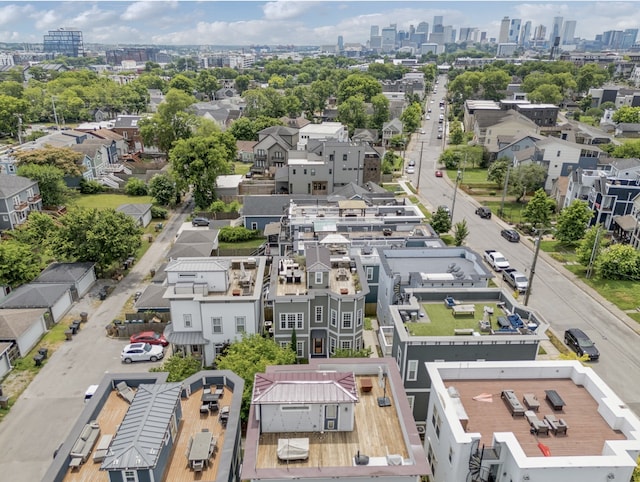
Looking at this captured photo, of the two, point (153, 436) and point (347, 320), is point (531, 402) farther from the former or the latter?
point (153, 436)

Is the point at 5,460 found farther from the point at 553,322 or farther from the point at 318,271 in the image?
the point at 553,322

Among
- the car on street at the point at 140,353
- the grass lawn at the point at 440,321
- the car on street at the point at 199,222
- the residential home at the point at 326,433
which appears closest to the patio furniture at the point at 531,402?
the residential home at the point at 326,433

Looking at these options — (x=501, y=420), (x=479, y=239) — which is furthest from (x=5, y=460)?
(x=479, y=239)

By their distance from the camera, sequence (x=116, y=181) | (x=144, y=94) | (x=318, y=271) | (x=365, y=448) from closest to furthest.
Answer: (x=365, y=448), (x=318, y=271), (x=116, y=181), (x=144, y=94)

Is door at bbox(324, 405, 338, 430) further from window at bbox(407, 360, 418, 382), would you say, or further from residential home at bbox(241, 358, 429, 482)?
window at bbox(407, 360, 418, 382)

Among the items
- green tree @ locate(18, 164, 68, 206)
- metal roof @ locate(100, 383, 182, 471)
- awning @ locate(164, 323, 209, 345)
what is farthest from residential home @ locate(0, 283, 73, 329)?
green tree @ locate(18, 164, 68, 206)

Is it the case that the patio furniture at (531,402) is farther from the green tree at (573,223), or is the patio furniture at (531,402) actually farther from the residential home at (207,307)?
the green tree at (573,223)

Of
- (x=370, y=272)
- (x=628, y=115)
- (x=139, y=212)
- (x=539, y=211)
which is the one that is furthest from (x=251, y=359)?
(x=628, y=115)

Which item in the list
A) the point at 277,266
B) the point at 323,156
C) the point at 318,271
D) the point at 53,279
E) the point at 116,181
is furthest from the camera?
the point at 116,181
